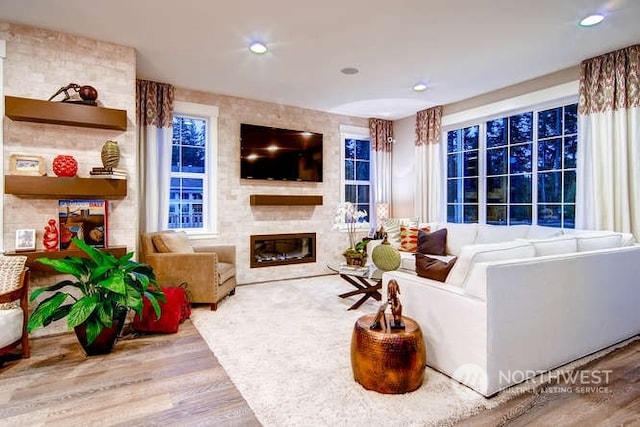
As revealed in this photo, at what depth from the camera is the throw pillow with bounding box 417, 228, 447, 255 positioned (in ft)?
15.5

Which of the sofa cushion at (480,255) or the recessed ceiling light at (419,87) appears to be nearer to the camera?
the sofa cushion at (480,255)

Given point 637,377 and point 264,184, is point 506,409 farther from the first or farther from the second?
point 264,184

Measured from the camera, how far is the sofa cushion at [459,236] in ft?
15.2

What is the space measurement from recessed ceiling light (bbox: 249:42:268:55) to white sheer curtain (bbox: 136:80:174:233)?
1.56 metres

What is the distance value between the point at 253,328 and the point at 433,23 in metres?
3.09

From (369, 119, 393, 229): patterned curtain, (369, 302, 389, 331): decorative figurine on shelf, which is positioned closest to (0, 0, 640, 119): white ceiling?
(369, 119, 393, 229): patterned curtain

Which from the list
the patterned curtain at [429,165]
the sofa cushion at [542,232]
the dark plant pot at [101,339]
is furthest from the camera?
the patterned curtain at [429,165]

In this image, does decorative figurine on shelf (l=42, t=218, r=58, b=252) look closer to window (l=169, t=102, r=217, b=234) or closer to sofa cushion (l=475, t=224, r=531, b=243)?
Answer: window (l=169, t=102, r=217, b=234)

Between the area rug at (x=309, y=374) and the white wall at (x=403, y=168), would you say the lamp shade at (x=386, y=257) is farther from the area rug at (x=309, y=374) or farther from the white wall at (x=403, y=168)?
the white wall at (x=403, y=168)

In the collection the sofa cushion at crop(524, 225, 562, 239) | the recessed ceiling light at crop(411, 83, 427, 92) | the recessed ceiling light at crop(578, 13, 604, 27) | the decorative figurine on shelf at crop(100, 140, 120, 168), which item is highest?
the recessed ceiling light at crop(411, 83, 427, 92)

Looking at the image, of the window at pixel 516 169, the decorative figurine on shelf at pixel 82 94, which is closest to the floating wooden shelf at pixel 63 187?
the decorative figurine on shelf at pixel 82 94

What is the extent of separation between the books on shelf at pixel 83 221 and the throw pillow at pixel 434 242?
371cm

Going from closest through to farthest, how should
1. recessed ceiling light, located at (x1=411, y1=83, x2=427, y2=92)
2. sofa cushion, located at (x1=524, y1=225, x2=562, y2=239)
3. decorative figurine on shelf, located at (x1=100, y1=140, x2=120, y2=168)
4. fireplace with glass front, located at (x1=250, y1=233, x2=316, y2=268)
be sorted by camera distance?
decorative figurine on shelf, located at (x1=100, y1=140, x2=120, y2=168)
sofa cushion, located at (x1=524, y1=225, x2=562, y2=239)
recessed ceiling light, located at (x1=411, y1=83, x2=427, y2=92)
fireplace with glass front, located at (x1=250, y1=233, x2=316, y2=268)

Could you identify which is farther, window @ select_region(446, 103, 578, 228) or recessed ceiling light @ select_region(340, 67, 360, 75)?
window @ select_region(446, 103, 578, 228)
